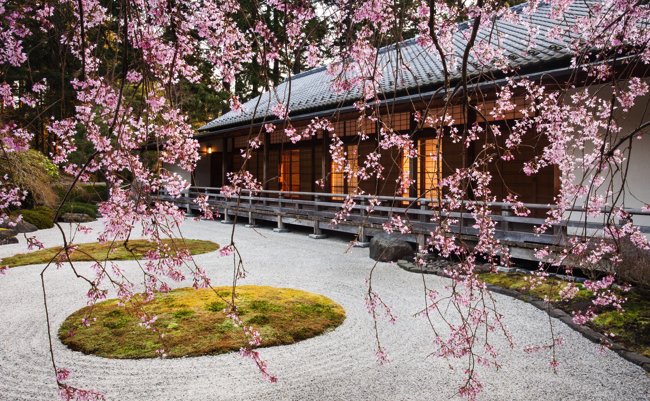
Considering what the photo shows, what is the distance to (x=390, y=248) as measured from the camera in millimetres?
9555

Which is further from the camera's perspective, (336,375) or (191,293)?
(191,293)

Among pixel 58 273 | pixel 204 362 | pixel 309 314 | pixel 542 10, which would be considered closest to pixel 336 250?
pixel 309 314

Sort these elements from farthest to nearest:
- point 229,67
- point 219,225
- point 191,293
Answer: point 219,225, point 191,293, point 229,67

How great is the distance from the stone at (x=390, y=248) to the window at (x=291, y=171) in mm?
7497

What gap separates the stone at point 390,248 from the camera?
958cm

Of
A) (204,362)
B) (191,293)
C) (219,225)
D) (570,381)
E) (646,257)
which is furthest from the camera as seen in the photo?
(219,225)

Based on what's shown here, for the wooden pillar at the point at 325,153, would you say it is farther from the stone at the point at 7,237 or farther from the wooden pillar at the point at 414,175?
the stone at the point at 7,237

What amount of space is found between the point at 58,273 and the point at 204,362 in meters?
5.91

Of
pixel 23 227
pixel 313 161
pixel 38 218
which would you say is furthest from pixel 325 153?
pixel 38 218

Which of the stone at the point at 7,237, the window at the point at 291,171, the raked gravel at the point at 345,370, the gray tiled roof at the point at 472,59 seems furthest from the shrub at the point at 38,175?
the raked gravel at the point at 345,370

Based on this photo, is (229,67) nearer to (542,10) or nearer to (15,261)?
(15,261)

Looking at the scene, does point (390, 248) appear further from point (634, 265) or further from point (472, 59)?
point (634, 265)

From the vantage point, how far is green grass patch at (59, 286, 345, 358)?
5008 millimetres

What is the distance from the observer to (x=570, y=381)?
4152mm
